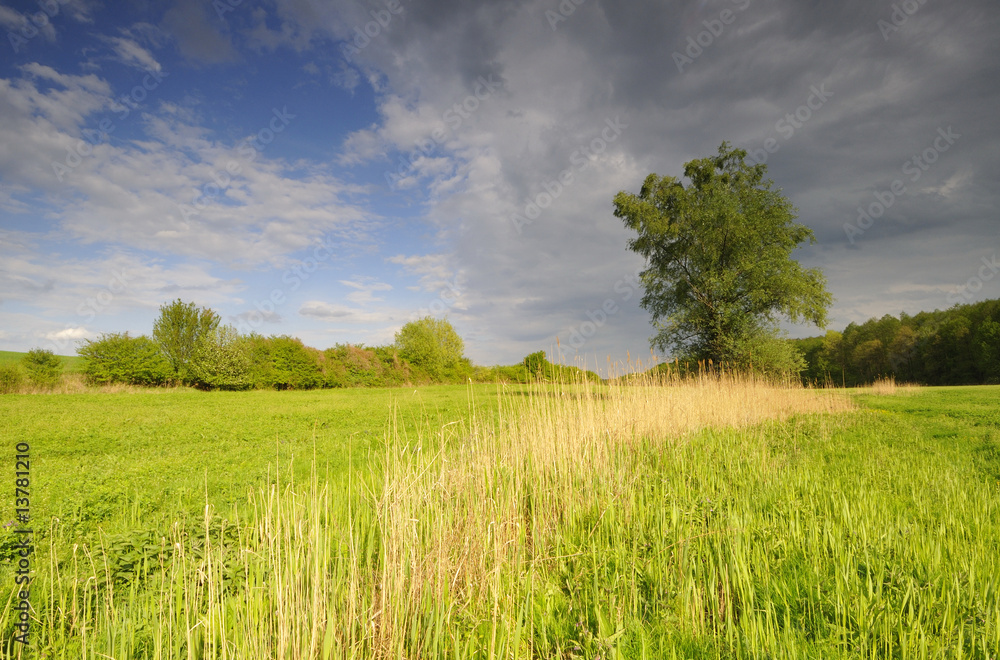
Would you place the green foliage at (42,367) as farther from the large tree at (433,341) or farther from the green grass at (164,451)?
the large tree at (433,341)

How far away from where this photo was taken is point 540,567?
10.2ft

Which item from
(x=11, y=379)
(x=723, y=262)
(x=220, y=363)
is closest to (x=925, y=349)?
(x=723, y=262)

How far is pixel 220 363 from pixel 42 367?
8.86m

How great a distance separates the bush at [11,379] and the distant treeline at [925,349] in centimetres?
5522

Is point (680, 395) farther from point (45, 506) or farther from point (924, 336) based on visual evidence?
point (924, 336)

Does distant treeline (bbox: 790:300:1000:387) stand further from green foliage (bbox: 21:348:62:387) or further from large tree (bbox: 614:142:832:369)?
green foliage (bbox: 21:348:62:387)

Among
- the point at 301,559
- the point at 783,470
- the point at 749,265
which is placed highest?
the point at 749,265

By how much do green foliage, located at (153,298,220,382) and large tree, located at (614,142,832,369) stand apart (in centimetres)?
3196

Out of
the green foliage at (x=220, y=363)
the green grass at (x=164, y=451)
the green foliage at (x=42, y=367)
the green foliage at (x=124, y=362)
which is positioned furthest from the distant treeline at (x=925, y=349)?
the green foliage at (x=42, y=367)

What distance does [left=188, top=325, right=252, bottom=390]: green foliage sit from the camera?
29594mm

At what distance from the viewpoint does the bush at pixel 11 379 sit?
2117 centimetres

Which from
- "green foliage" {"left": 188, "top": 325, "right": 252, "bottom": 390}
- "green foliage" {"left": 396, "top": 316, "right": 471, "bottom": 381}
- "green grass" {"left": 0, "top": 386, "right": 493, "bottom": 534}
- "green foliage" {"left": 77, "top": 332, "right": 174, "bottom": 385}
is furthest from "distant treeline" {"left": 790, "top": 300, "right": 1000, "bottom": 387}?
"green foliage" {"left": 77, "top": 332, "right": 174, "bottom": 385}

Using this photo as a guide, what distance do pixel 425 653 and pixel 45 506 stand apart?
5.45 m

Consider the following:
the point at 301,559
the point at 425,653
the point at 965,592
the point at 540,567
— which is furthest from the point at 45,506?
the point at 965,592
